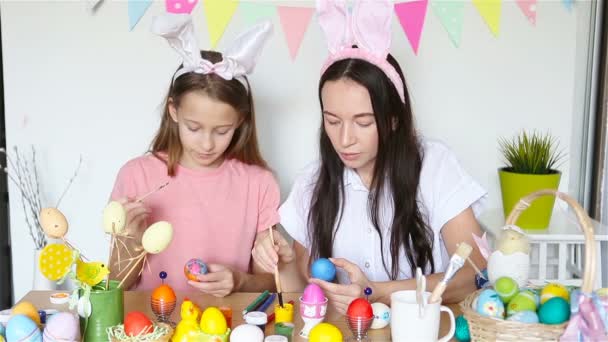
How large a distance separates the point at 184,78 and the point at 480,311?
0.96m

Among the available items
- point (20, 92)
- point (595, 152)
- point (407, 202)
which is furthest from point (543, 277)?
point (20, 92)

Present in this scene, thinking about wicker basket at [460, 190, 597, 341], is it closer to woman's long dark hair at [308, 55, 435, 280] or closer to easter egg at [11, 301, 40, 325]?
woman's long dark hair at [308, 55, 435, 280]

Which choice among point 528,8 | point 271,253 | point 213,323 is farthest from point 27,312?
point 528,8

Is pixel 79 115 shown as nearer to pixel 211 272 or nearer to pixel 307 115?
pixel 307 115

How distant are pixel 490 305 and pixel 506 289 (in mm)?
46

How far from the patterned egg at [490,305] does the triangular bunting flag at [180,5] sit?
1422 millimetres

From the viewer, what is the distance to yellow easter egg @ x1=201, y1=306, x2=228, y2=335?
109 cm

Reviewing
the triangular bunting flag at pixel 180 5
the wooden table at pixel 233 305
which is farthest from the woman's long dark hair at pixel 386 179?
the triangular bunting flag at pixel 180 5

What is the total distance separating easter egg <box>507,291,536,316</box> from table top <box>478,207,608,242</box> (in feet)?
2.82

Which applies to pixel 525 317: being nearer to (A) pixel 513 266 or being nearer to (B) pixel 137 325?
(A) pixel 513 266

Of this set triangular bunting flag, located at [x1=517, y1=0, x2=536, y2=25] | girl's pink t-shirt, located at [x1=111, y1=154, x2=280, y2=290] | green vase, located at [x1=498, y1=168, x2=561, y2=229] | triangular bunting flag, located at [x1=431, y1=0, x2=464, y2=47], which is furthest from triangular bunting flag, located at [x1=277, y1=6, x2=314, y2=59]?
green vase, located at [x1=498, y1=168, x2=561, y2=229]

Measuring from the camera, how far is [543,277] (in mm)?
2000

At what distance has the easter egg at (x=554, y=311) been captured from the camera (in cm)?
95

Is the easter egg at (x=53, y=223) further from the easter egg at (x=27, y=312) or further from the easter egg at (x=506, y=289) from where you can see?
the easter egg at (x=506, y=289)
